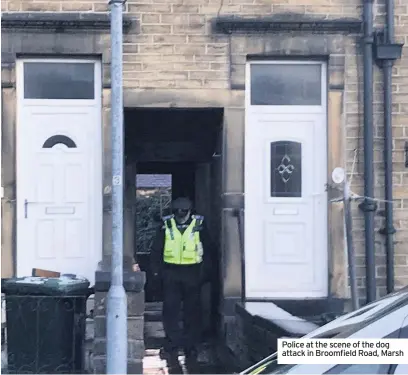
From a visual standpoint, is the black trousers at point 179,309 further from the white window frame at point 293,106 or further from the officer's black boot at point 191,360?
the white window frame at point 293,106

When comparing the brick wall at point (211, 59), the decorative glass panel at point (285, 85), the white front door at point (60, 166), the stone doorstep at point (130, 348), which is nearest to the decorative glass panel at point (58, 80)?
the white front door at point (60, 166)

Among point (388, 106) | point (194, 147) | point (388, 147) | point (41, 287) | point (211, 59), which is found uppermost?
point (211, 59)

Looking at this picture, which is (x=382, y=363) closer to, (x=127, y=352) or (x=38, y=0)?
(x=127, y=352)

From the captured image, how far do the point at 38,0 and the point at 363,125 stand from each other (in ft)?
12.4

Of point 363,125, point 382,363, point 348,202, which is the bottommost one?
point 382,363

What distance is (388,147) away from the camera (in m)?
9.56

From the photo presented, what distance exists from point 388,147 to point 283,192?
49.2 inches

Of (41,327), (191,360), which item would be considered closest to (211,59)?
(191,360)

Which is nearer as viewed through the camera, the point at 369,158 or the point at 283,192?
the point at 369,158

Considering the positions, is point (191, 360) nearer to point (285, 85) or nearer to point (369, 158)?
point (369, 158)

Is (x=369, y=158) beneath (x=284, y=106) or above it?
beneath

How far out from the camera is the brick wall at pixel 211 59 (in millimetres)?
9516

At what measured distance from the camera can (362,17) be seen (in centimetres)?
967

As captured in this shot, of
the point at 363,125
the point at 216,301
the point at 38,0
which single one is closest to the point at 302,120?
the point at 363,125
